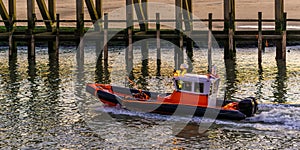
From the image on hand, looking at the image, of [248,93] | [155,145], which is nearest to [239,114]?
[155,145]

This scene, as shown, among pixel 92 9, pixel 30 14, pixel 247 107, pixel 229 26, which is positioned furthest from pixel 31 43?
pixel 247 107

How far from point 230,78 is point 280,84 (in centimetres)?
333

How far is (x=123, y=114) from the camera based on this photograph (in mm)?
31328


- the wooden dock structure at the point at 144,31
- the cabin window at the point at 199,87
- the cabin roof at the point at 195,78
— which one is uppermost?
the wooden dock structure at the point at 144,31

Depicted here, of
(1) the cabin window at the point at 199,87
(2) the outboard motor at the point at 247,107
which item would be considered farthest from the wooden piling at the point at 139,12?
(2) the outboard motor at the point at 247,107

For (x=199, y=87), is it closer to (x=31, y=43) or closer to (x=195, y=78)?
(x=195, y=78)

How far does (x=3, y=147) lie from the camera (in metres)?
26.2

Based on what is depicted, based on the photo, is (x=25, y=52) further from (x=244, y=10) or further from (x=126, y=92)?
(x=244, y=10)

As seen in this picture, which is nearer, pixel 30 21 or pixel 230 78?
pixel 230 78

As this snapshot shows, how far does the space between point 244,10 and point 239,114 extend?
53.6m

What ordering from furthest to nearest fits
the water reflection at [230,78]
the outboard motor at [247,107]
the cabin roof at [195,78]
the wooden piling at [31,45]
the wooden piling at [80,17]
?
the wooden piling at [31,45] → the wooden piling at [80,17] → the water reflection at [230,78] → the cabin roof at [195,78] → the outboard motor at [247,107]

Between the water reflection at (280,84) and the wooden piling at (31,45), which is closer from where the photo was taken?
the water reflection at (280,84)

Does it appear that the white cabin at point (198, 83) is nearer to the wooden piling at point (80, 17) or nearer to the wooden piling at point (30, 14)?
the wooden piling at point (80, 17)

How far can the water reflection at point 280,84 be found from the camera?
115 ft
